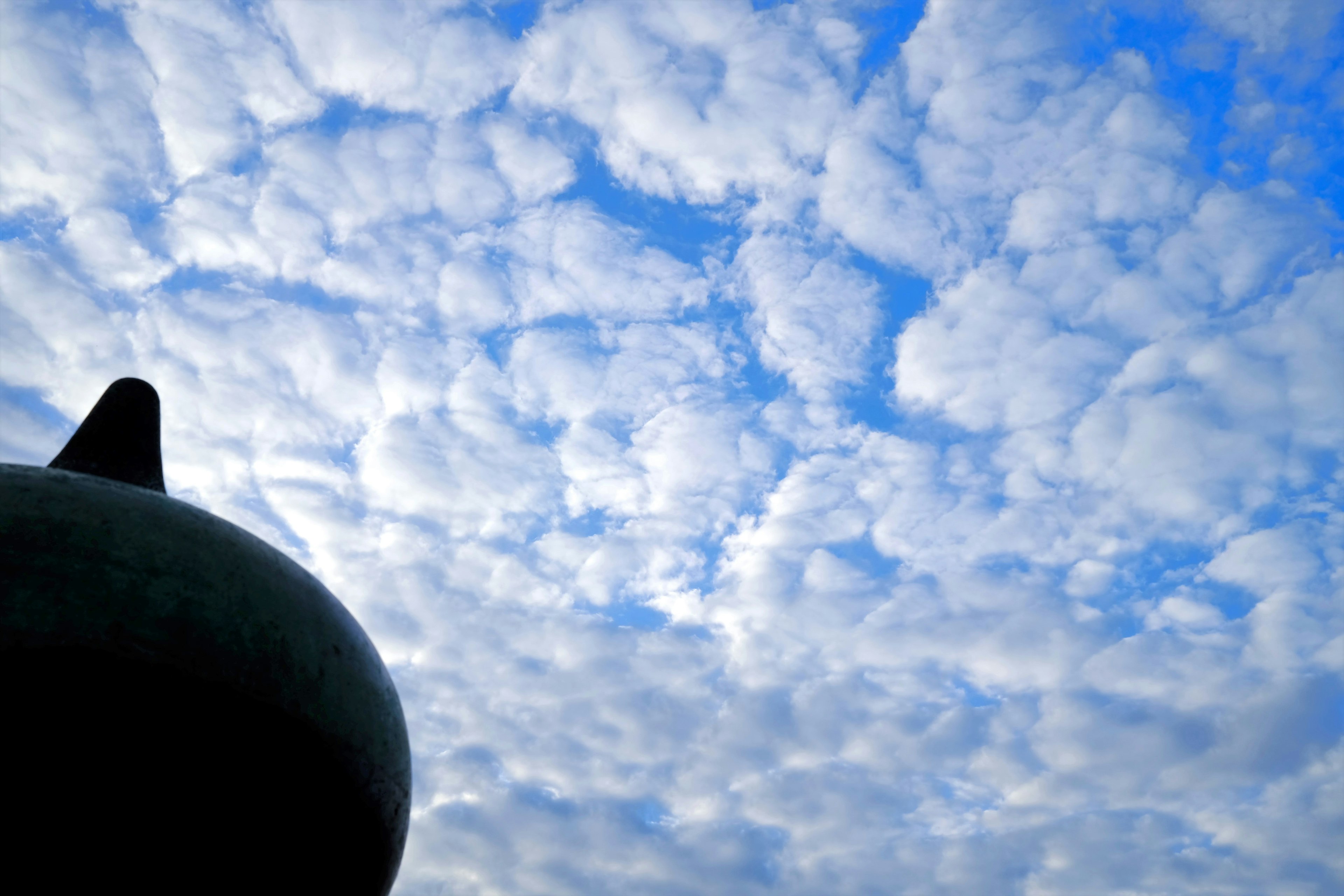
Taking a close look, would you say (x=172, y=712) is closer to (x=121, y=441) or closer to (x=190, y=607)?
(x=190, y=607)

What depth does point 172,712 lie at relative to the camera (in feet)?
16.9

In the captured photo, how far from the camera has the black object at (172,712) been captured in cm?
493

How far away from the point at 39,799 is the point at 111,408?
3164mm

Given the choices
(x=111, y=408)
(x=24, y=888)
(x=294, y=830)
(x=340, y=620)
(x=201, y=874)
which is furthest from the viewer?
(x=111, y=408)

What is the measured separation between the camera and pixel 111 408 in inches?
280

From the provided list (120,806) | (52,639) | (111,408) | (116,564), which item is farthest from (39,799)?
(111,408)

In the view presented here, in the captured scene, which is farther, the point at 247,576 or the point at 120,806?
the point at 247,576

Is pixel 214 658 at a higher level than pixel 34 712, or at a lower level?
higher

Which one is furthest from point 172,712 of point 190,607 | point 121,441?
point 121,441

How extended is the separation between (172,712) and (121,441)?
8.57ft

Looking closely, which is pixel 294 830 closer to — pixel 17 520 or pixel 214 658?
pixel 214 658

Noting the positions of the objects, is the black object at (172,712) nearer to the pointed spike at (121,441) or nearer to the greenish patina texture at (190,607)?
the greenish patina texture at (190,607)

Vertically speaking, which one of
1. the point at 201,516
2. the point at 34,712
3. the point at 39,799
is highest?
the point at 201,516

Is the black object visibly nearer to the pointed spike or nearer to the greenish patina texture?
the greenish patina texture
